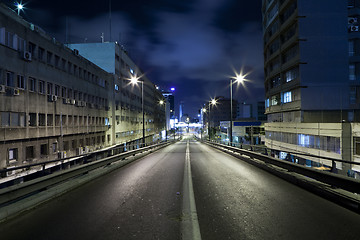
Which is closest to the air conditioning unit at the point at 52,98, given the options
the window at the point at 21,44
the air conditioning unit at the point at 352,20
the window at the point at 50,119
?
the window at the point at 50,119

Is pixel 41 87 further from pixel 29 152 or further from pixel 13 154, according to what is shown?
pixel 13 154

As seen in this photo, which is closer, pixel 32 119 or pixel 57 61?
pixel 32 119

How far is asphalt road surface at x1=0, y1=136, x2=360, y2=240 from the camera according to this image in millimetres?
3844

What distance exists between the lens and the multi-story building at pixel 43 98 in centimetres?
1712

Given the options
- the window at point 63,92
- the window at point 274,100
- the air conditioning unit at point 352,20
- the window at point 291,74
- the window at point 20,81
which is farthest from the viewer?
the window at point 274,100

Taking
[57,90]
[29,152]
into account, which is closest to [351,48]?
[57,90]

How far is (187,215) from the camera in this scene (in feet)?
→ 15.3

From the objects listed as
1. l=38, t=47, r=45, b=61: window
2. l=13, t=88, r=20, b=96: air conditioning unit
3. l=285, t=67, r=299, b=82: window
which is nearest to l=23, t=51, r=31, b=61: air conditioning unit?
l=38, t=47, r=45, b=61: window

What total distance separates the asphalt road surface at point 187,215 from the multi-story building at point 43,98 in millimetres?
15397

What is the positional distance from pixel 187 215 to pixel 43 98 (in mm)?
22075

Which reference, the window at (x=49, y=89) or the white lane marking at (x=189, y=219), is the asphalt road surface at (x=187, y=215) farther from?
the window at (x=49, y=89)

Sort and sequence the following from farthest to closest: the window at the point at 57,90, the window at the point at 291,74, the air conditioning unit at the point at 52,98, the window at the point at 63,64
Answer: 1. the window at the point at 291,74
2. the window at the point at 63,64
3. the window at the point at 57,90
4. the air conditioning unit at the point at 52,98

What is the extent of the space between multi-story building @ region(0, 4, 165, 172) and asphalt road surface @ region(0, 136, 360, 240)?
1540cm

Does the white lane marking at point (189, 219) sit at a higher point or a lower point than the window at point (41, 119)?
lower
